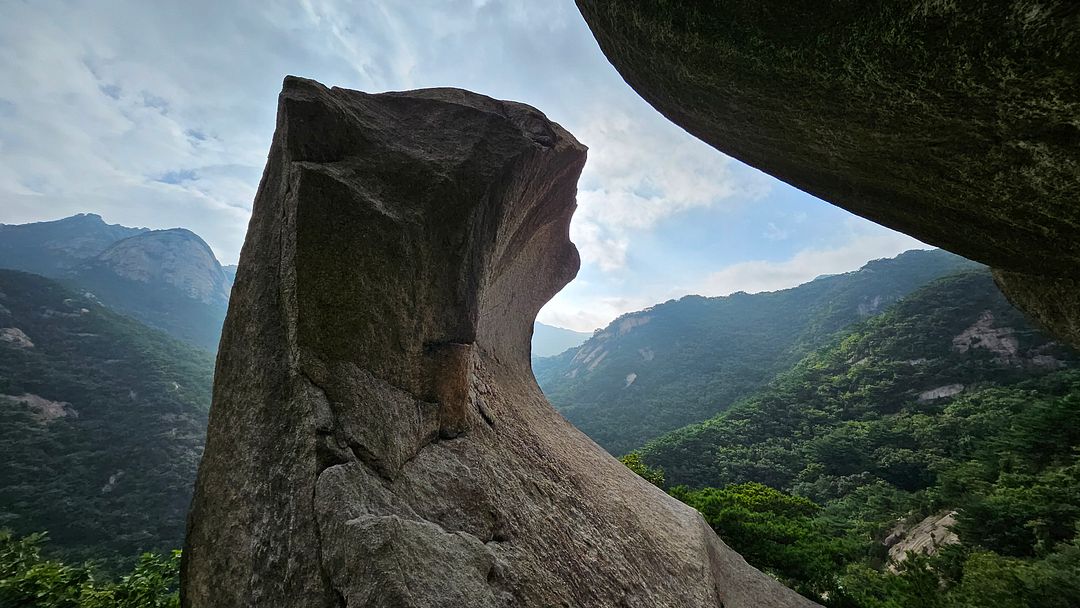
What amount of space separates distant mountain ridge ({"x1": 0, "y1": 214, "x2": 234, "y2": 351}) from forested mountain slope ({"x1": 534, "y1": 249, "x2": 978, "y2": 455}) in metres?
123

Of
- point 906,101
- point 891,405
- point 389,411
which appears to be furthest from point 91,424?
point 891,405

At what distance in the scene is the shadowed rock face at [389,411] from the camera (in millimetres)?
4051

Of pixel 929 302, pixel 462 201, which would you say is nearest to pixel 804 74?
pixel 462 201

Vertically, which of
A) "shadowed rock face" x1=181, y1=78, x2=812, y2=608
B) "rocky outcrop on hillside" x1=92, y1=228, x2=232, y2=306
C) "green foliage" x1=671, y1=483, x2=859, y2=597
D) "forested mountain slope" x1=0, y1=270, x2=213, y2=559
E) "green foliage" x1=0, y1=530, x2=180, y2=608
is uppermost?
"rocky outcrop on hillside" x1=92, y1=228, x2=232, y2=306

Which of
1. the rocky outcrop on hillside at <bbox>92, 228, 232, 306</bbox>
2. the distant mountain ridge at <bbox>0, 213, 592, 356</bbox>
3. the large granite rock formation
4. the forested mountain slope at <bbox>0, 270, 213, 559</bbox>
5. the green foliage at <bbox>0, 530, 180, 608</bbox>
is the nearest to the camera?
the large granite rock formation

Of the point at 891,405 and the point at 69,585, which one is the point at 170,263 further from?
the point at 891,405

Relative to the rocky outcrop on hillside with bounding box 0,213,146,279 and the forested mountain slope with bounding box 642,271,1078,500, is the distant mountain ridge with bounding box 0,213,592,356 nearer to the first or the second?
the rocky outcrop on hillside with bounding box 0,213,146,279

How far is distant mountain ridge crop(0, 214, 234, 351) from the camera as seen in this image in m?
124

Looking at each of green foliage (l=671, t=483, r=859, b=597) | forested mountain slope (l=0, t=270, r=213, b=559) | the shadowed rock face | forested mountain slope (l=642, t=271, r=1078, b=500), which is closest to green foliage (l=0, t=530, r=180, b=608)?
the shadowed rock face

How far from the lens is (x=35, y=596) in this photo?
654 centimetres

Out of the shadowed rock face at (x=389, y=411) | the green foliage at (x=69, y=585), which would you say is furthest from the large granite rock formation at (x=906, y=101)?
the green foliage at (x=69, y=585)

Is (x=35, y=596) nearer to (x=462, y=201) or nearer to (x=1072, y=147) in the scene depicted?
(x=462, y=201)

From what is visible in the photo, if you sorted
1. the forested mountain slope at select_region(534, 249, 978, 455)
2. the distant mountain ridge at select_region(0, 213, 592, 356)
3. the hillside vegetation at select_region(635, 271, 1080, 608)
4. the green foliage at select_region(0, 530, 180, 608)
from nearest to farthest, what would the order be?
the green foliage at select_region(0, 530, 180, 608), the hillside vegetation at select_region(635, 271, 1080, 608), the forested mountain slope at select_region(534, 249, 978, 455), the distant mountain ridge at select_region(0, 213, 592, 356)

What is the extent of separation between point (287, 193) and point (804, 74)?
20.2 ft
